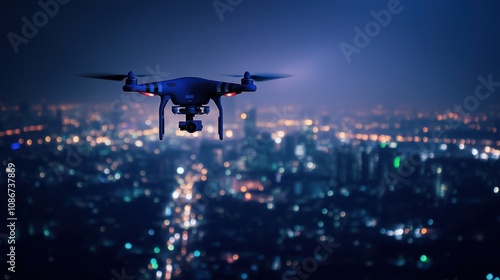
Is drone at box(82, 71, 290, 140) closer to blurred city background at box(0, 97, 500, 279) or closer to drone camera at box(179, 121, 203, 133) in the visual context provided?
drone camera at box(179, 121, 203, 133)

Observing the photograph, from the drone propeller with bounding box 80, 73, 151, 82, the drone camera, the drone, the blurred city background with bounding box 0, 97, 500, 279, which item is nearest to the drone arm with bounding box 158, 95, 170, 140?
the drone

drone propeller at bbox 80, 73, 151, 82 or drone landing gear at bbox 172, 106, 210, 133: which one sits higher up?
drone propeller at bbox 80, 73, 151, 82

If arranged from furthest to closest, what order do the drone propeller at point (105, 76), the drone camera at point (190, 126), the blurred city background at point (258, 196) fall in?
the blurred city background at point (258, 196), the drone camera at point (190, 126), the drone propeller at point (105, 76)

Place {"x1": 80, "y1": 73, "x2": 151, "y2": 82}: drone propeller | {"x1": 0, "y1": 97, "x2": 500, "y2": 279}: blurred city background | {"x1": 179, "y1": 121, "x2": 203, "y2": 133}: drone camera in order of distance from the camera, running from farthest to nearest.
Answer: {"x1": 0, "y1": 97, "x2": 500, "y2": 279}: blurred city background, {"x1": 179, "y1": 121, "x2": 203, "y2": 133}: drone camera, {"x1": 80, "y1": 73, "x2": 151, "y2": 82}: drone propeller

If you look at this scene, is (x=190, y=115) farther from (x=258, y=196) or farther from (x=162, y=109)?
(x=258, y=196)

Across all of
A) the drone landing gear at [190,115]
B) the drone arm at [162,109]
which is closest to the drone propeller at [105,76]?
the drone arm at [162,109]

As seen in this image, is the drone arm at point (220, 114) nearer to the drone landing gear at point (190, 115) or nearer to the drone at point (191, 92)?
the drone at point (191, 92)

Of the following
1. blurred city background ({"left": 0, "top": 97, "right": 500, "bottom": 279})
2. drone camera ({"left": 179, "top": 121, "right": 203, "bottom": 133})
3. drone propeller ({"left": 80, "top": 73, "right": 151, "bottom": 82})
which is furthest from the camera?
blurred city background ({"left": 0, "top": 97, "right": 500, "bottom": 279})

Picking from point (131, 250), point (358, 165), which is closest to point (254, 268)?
point (131, 250)

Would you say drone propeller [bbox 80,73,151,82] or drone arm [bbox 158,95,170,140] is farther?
drone arm [bbox 158,95,170,140]
